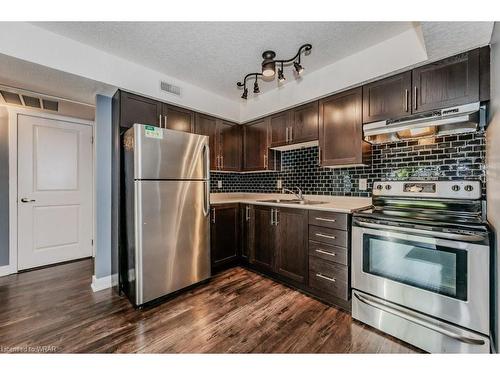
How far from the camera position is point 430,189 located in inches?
75.1

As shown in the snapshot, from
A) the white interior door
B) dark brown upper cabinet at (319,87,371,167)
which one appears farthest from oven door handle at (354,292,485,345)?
the white interior door

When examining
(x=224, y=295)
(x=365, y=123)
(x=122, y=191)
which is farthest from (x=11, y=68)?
(x=365, y=123)

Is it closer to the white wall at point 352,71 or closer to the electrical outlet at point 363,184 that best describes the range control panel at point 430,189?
the electrical outlet at point 363,184

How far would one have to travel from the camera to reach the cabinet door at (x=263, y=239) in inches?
104

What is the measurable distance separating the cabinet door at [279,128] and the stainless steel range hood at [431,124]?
99 centimetres

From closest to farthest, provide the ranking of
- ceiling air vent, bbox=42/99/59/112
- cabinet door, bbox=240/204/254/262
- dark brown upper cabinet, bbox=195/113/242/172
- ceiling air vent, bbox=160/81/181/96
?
ceiling air vent, bbox=160/81/181/96
ceiling air vent, bbox=42/99/59/112
cabinet door, bbox=240/204/254/262
dark brown upper cabinet, bbox=195/113/242/172

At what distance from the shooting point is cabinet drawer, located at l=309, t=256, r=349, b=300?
1.99m

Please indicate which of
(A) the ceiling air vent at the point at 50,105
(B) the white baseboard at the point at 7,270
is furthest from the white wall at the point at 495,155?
(B) the white baseboard at the point at 7,270

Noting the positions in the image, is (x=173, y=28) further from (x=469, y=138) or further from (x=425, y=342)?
(x=425, y=342)

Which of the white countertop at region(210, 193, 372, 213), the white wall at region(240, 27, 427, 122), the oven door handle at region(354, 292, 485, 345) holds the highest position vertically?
the white wall at region(240, 27, 427, 122)

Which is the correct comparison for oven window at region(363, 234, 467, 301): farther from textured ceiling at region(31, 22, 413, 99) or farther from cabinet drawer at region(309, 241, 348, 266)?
textured ceiling at region(31, 22, 413, 99)

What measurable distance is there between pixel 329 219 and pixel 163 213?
62.4 inches

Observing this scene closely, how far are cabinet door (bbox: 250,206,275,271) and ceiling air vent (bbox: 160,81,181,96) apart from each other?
1.69 meters

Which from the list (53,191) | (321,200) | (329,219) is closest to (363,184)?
(321,200)
